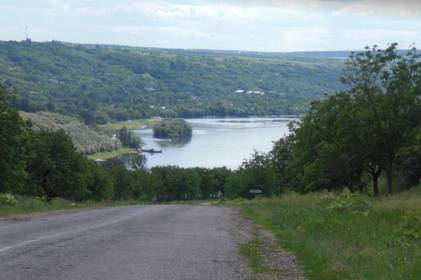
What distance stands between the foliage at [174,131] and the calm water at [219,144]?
5.47 feet

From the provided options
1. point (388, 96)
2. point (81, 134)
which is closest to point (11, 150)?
point (388, 96)

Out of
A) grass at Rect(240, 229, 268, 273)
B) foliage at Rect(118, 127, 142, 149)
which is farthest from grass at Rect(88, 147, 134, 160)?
grass at Rect(240, 229, 268, 273)

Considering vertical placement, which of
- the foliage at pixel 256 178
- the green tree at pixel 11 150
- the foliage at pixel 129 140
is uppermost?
the green tree at pixel 11 150

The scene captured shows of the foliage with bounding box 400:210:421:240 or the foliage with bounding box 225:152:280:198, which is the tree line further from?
the foliage with bounding box 225:152:280:198

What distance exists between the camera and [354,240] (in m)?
14.2

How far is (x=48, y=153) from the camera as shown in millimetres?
57094

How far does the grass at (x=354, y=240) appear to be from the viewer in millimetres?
10547

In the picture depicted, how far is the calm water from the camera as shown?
11931cm

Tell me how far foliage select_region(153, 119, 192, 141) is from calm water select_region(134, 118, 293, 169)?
1.67m

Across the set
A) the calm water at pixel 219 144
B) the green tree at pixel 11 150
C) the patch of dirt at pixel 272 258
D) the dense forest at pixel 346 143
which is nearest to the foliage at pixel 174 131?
the calm water at pixel 219 144

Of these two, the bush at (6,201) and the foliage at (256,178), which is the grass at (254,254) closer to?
the bush at (6,201)

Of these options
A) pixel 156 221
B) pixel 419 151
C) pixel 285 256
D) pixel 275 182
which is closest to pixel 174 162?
pixel 275 182

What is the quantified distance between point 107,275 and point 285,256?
4.52m

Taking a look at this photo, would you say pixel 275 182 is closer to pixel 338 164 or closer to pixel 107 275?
pixel 338 164
